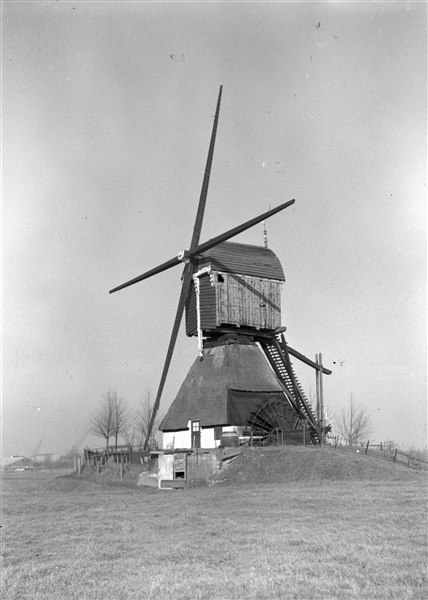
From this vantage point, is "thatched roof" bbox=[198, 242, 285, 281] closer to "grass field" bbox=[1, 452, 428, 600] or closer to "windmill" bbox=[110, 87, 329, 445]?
"windmill" bbox=[110, 87, 329, 445]

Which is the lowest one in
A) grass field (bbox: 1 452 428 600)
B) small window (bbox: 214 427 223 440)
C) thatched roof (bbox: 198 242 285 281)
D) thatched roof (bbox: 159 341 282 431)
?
grass field (bbox: 1 452 428 600)

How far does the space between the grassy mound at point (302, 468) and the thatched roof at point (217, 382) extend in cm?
332

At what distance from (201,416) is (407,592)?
22.7m

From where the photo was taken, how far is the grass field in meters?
8.04

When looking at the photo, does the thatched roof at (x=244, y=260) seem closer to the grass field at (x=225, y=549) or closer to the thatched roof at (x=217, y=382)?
the thatched roof at (x=217, y=382)

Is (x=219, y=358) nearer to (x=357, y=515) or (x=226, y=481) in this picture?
(x=226, y=481)

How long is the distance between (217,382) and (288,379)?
14.8 ft

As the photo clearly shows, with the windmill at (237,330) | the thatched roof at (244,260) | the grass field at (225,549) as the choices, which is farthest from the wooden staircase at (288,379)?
the grass field at (225,549)

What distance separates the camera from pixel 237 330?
32.7m

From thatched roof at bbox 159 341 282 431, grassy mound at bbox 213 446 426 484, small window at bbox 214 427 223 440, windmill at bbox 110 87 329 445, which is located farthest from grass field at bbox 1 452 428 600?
windmill at bbox 110 87 329 445

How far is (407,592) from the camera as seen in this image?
7645 millimetres

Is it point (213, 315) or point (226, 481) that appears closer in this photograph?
point (226, 481)

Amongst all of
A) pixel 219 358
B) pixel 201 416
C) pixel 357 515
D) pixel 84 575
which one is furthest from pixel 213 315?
pixel 84 575

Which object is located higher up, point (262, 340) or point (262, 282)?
point (262, 282)
